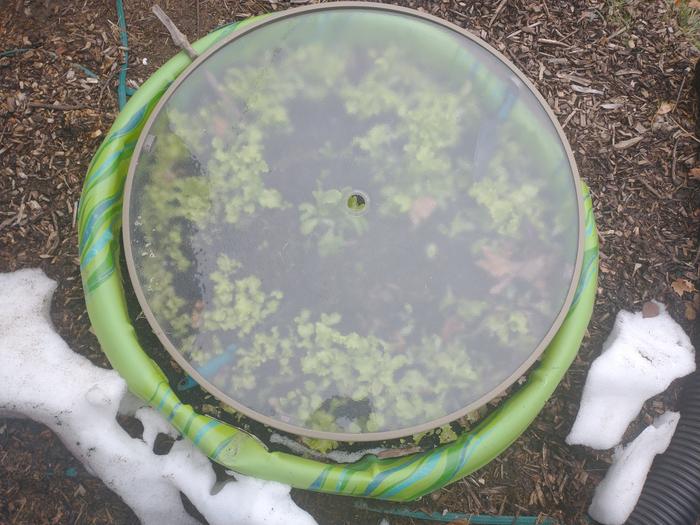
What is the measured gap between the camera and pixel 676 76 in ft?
7.68

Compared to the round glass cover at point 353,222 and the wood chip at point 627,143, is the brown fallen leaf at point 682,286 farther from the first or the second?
the round glass cover at point 353,222

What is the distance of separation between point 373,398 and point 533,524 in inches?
32.8

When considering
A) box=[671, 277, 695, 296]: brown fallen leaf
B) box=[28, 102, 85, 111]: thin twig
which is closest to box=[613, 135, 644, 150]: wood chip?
box=[671, 277, 695, 296]: brown fallen leaf

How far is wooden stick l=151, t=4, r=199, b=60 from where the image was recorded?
5.21ft

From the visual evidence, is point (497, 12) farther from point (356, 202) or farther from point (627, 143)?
point (356, 202)

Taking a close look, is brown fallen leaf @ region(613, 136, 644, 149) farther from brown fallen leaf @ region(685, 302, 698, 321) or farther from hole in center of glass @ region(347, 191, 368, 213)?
hole in center of glass @ region(347, 191, 368, 213)

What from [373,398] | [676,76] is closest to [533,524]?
[373,398]

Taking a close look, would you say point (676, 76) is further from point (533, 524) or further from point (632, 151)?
point (533, 524)

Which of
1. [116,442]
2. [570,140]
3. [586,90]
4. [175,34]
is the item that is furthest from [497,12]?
[116,442]

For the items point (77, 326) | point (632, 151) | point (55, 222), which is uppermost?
point (55, 222)

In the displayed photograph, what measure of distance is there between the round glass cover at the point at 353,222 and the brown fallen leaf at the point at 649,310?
67cm

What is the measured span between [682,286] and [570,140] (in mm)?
687

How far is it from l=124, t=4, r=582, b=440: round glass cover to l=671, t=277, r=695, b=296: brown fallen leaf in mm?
778

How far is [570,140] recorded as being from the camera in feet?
7.37
